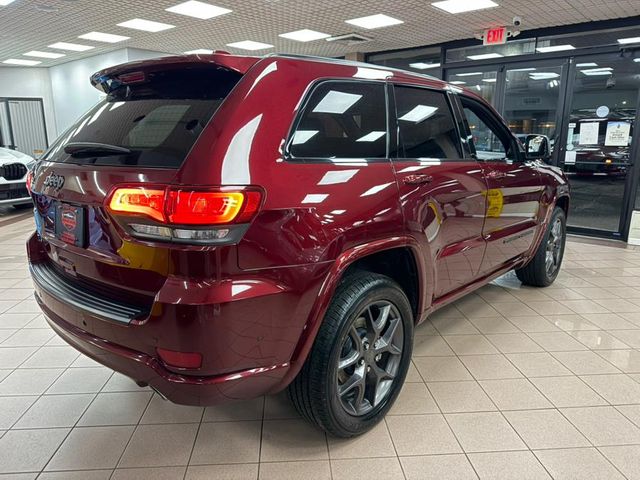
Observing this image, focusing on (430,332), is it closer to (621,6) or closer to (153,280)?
(153,280)

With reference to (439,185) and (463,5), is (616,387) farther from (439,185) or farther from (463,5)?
(463,5)

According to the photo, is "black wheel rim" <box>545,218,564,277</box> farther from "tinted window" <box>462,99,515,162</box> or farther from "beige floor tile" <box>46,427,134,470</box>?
"beige floor tile" <box>46,427,134,470</box>

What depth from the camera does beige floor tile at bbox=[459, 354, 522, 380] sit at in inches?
96.0

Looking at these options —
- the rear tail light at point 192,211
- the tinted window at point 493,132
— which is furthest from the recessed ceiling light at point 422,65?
the rear tail light at point 192,211

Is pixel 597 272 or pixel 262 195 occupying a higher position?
pixel 262 195

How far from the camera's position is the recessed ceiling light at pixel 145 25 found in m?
6.79

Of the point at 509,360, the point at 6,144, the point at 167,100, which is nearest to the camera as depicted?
the point at 167,100

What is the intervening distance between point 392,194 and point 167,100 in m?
0.93

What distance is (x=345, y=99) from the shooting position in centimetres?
177

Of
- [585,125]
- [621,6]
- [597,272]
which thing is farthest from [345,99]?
[585,125]

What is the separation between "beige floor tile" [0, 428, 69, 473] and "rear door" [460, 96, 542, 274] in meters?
2.37

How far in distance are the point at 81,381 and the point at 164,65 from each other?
1.71 meters

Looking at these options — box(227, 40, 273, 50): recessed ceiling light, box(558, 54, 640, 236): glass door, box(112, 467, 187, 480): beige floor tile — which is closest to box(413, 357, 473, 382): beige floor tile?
box(112, 467, 187, 480): beige floor tile

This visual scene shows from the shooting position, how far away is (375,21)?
641 centimetres
